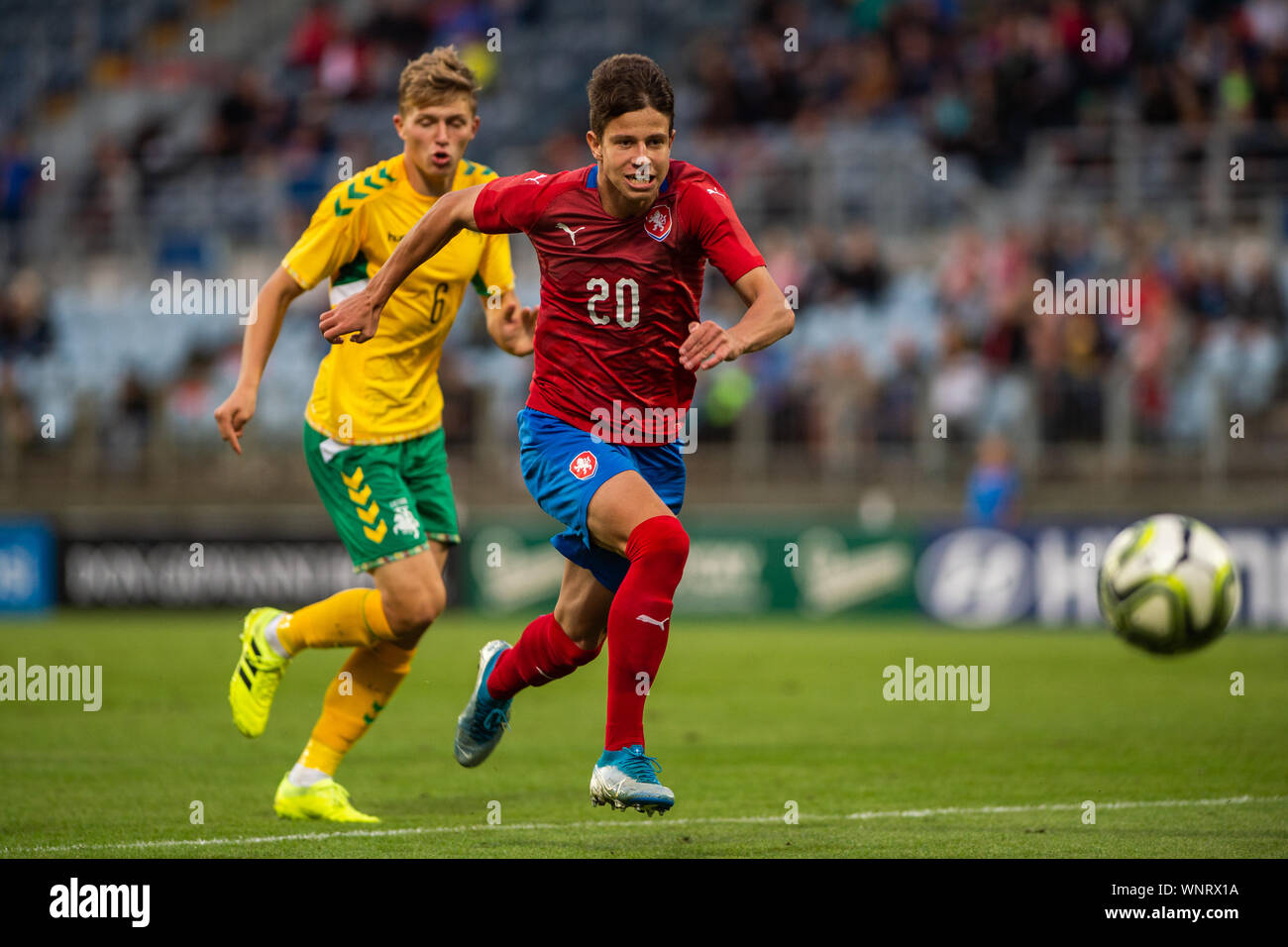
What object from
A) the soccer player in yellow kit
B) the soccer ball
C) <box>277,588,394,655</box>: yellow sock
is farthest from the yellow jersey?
the soccer ball

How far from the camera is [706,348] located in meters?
5.57

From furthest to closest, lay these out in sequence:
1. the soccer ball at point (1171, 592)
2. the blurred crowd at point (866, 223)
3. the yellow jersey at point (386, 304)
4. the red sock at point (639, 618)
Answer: the blurred crowd at point (866, 223) < the soccer ball at point (1171, 592) < the yellow jersey at point (386, 304) < the red sock at point (639, 618)

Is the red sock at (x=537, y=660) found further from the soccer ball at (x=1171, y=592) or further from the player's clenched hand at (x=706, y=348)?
the soccer ball at (x=1171, y=592)

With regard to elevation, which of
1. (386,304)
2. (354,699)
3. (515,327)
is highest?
(386,304)

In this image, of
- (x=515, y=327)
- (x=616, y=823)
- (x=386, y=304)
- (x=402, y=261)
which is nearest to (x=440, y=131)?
(x=386, y=304)

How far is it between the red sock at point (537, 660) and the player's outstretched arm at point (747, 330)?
1500mm

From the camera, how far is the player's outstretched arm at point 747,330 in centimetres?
556

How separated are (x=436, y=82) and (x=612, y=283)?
1.50m

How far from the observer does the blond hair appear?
24.0 ft

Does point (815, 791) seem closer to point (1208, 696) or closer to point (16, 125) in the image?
point (1208, 696)

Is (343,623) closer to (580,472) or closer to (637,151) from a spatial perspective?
(580,472)

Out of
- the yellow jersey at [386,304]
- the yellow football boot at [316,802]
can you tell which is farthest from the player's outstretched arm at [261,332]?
the yellow football boot at [316,802]

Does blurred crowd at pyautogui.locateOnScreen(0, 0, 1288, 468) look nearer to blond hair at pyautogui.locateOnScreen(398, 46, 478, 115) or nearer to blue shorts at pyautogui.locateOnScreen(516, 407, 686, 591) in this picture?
blond hair at pyautogui.locateOnScreen(398, 46, 478, 115)

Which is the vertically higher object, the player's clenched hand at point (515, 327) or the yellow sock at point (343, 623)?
the player's clenched hand at point (515, 327)
